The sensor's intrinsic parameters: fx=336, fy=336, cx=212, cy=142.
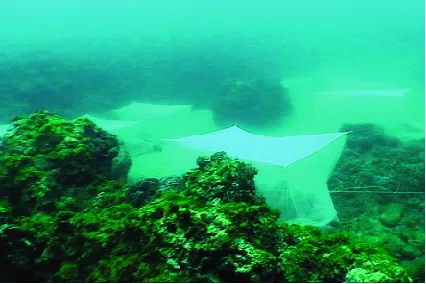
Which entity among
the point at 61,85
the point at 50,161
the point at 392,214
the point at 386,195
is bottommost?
the point at 392,214

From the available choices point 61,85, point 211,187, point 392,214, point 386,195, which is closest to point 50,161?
point 211,187

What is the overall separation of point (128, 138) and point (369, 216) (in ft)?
24.9

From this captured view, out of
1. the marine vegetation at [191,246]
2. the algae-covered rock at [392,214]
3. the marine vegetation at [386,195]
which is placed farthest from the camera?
the algae-covered rock at [392,214]

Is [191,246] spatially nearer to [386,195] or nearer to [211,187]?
[211,187]

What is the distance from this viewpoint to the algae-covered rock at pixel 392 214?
763 cm

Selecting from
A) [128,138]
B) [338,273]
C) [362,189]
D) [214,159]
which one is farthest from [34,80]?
[338,273]

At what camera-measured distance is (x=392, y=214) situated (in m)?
7.81

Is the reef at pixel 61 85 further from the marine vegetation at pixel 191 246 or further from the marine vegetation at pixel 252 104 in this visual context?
the marine vegetation at pixel 191 246

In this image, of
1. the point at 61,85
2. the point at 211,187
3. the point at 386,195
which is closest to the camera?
the point at 211,187

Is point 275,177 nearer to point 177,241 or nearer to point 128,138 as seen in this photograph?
point 177,241

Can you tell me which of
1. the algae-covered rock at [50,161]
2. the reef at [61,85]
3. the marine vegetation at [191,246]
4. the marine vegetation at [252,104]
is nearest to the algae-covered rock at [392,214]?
the marine vegetation at [191,246]

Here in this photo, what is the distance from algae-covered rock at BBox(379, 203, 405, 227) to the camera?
763 cm

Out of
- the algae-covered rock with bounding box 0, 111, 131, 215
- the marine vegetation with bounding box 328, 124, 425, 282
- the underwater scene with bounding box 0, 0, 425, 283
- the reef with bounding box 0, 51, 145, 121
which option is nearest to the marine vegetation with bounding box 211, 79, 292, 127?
the underwater scene with bounding box 0, 0, 425, 283

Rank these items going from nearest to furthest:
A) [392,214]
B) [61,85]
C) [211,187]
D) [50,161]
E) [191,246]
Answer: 1. [191,246]
2. [211,187]
3. [50,161]
4. [392,214]
5. [61,85]
